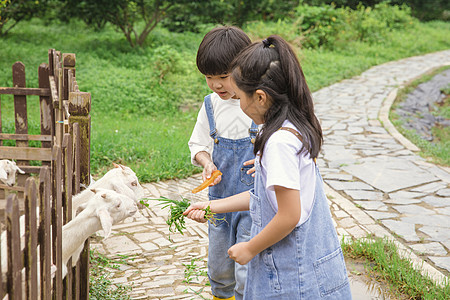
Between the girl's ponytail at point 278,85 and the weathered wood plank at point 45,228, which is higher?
the girl's ponytail at point 278,85

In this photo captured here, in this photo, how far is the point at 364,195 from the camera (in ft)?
18.7

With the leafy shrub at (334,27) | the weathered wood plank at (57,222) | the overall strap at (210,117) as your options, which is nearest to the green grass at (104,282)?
the weathered wood plank at (57,222)

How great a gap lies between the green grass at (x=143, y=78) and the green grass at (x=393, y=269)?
2.52 m

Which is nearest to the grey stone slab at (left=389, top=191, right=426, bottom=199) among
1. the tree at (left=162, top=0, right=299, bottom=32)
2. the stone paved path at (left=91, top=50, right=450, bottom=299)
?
the stone paved path at (left=91, top=50, right=450, bottom=299)

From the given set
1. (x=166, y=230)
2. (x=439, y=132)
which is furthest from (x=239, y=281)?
(x=439, y=132)

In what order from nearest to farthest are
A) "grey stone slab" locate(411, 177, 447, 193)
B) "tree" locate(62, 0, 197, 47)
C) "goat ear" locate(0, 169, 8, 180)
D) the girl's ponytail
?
the girl's ponytail < "goat ear" locate(0, 169, 8, 180) < "grey stone slab" locate(411, 177, 447, 193) < "tree" locate(62, 0, 197, 47)

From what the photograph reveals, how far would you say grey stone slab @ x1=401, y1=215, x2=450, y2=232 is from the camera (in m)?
4.95

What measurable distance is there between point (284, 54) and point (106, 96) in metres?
7.37

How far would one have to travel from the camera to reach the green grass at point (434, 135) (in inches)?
284

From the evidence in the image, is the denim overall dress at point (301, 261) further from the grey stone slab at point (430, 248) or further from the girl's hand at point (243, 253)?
the grey stone slab at point (430, 248)

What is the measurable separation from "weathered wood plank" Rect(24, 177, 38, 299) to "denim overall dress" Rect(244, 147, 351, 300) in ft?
2.95

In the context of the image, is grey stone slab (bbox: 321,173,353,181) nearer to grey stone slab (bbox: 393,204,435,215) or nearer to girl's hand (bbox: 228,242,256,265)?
grey stone slab (bbox: 393,204,435,215)

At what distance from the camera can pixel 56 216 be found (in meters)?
2.26

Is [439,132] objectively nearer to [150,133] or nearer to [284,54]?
[150,133]
